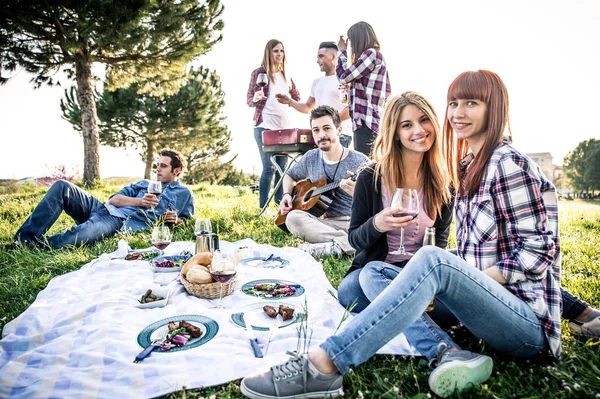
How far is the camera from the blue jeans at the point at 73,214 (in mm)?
4242

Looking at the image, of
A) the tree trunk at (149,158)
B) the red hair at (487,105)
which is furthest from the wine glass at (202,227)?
the tree trunk at (149,158)

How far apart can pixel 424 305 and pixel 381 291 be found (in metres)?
0.51

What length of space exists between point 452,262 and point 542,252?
407 millimetres

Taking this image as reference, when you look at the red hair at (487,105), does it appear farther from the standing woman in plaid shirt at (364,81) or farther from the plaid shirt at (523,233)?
the standing woman in plaid shirt at (364,81)

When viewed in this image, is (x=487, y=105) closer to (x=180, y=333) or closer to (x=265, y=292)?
(x=265, y=292)

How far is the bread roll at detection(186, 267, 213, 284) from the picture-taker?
275cm

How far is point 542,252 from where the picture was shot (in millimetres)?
1607

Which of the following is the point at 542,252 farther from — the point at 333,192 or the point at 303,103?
the point at 303,103

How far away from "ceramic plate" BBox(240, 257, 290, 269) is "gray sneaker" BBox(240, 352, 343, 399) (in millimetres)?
1915

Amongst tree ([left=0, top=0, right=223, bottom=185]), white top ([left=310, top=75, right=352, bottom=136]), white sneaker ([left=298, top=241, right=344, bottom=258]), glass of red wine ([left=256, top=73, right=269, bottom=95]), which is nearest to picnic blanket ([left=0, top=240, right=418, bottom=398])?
white sneaker ([left=298, top=241, right=344, bottom=258])

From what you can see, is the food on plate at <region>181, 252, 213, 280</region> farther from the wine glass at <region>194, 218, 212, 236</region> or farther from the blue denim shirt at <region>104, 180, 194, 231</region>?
the blue denim shirt at <region>104, 180, 194, 231</region>

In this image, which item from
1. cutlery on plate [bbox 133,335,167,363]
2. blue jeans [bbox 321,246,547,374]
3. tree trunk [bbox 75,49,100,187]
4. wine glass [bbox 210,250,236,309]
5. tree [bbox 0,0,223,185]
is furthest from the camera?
tree trunk [bbox 75,49,100,187]

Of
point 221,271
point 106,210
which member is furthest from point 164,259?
point 106,210

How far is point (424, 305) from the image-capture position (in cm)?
162
